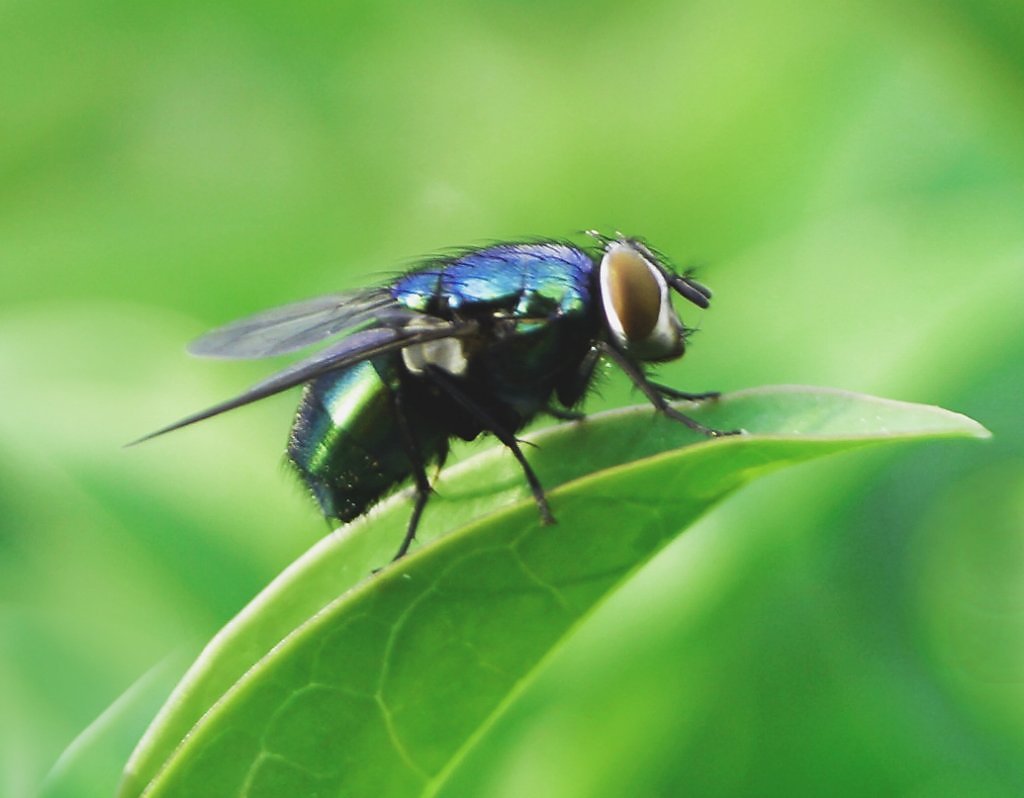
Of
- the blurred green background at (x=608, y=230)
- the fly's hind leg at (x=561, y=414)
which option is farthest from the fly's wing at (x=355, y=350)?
the blurred green background at (x=608, y=230)

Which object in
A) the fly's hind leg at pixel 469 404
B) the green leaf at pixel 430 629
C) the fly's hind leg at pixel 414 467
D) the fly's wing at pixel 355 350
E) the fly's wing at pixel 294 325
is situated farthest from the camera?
the fly's wing at pixel 294 325

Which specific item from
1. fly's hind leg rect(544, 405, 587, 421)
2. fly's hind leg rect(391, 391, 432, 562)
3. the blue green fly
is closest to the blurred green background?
fly's hind leg rect(544, 405, 587, 421)

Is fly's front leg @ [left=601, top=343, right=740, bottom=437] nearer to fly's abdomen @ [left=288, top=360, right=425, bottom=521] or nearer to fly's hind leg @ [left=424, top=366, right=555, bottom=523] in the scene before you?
fly's hind leg @ [left=424, top=366, right=555, bottom=523]

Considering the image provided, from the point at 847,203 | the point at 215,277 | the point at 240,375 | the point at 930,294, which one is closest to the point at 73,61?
the point at 215,277

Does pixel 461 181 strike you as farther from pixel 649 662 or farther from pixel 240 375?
pixel 649 662

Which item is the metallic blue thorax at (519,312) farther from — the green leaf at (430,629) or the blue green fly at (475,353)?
the green leaf at (430,629)

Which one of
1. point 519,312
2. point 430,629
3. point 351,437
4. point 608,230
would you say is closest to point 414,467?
point 351,437

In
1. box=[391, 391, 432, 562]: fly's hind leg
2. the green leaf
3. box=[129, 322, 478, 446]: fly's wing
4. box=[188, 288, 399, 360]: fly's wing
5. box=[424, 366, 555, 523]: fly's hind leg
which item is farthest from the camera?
box=[188, 288, 399, 360]: fly's wing
